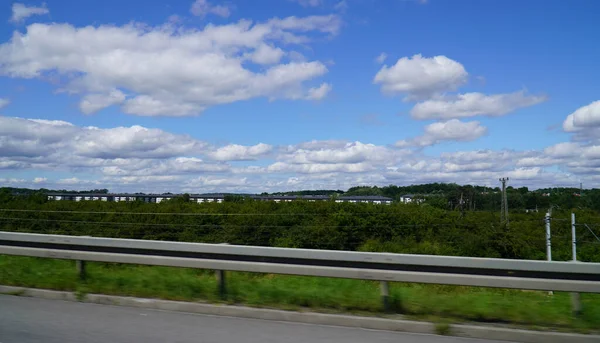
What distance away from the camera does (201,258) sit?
7.69 meters

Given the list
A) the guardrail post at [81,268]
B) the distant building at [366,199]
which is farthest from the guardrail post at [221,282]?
the distant building at [366,199]

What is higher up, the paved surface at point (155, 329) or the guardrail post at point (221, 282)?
the guardrail post at point (221, 282)

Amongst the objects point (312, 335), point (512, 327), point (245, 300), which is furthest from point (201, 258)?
point (512, 327)

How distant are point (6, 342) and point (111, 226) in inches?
1400

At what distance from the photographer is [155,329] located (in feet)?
19.9

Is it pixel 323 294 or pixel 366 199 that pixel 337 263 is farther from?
pixel 366 199

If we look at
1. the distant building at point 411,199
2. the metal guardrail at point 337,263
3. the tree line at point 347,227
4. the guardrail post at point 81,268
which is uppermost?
the distant building at point 411,199

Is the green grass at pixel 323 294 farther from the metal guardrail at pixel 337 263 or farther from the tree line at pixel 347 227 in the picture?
the tree line at pixel 347 227

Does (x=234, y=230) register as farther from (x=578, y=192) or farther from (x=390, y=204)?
(x=578, y=192)

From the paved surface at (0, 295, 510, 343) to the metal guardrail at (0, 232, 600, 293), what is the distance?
85 centimetres

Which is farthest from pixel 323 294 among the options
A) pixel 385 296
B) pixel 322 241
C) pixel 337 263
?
pixel 322 241

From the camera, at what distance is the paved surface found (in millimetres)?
5664

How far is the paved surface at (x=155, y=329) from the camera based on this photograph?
5.66m

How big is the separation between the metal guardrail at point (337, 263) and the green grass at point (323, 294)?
389mm
